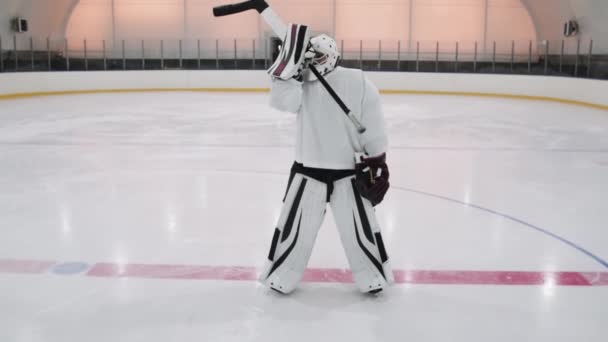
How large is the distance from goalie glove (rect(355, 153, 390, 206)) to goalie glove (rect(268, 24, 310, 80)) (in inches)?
22.5

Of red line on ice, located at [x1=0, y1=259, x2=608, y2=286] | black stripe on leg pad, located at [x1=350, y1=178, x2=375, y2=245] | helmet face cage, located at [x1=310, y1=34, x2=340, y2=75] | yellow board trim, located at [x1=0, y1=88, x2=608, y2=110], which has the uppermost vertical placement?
helmet face cage, located at [x1=310, y1=34, x2=340, y2=75]

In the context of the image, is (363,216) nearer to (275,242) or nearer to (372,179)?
(372,179)

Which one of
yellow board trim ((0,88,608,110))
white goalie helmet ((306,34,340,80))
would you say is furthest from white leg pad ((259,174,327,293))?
yellow board trim ((0,88,608,110))

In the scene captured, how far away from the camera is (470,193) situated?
5.56 meters

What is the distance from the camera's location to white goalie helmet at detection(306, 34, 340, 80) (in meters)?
2.91

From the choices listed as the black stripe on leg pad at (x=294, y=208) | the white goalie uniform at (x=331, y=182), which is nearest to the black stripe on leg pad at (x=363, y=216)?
the white goalie uniform at (x=331, y=182)

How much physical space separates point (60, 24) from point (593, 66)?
15915 mm

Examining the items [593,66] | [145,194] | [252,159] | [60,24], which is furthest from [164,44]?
[145,194]

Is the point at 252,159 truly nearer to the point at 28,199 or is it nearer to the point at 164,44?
the point at 28,199

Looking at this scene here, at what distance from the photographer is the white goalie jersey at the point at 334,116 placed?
9.73 feet

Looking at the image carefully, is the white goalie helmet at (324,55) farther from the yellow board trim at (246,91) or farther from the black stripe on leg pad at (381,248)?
the yellow board trim at (246,91)

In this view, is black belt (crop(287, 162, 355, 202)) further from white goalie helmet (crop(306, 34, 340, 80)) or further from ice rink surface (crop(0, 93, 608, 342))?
ice rink surface (crop(0, 93, 608, 342))

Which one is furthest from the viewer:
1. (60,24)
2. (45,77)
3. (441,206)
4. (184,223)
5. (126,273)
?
(60,24)

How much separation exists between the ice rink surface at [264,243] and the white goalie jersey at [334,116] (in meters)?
0.73
